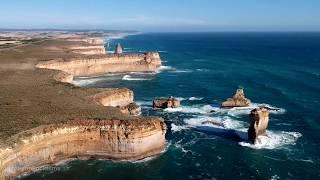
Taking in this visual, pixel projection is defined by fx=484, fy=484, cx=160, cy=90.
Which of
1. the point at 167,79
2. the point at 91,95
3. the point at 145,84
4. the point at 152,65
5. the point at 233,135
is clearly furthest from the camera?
the point at 152,65

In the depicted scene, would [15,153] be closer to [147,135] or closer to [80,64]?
[147,135]

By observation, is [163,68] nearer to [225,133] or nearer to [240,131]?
[240,131]

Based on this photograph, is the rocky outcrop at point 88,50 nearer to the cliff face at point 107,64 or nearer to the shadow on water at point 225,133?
the cliff face at point 107,64

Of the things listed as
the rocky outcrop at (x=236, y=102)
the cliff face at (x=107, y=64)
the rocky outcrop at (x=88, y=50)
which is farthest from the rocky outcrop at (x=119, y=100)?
the rocky outcrop at (x=88, y=50)

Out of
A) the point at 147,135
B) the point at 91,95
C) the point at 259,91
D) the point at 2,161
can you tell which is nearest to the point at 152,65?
the point at 259,91

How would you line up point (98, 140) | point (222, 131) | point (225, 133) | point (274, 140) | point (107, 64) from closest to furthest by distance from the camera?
point (98, 140) < point (274, 140) < point (225, 133) < point (222, 131) < point (107, 64)

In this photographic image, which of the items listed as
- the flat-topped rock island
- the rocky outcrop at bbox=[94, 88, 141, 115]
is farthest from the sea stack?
the rocky outcrop at bbox=[94, 88, 141, 115]

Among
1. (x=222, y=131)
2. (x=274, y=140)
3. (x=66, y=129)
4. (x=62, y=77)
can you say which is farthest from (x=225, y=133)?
(x=62, y=77)
